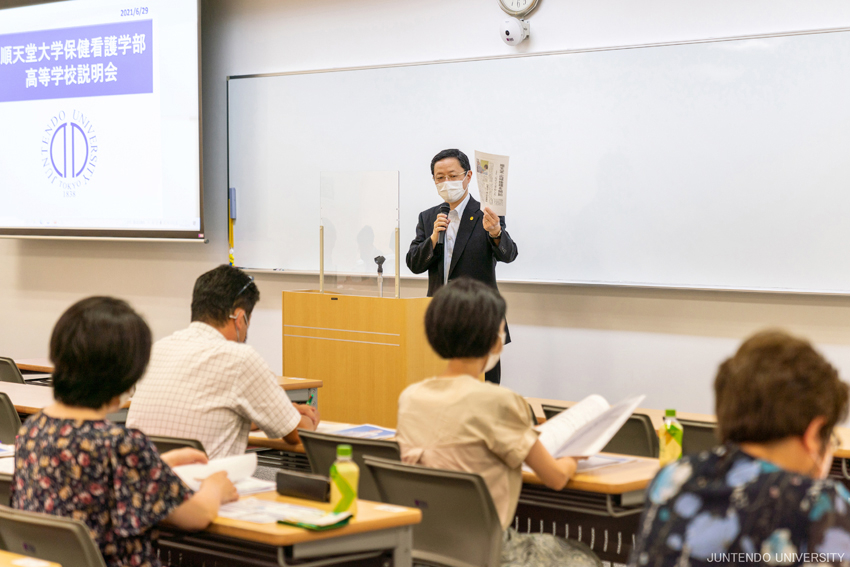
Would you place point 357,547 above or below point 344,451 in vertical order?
below

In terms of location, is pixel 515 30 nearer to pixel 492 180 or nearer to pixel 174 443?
pixel 492 180

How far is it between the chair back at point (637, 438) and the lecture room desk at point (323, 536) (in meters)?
1.15

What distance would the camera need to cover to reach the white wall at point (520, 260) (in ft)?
14.7

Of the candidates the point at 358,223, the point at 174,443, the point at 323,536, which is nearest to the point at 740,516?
the point at 323,536


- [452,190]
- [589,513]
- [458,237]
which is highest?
[452,190]

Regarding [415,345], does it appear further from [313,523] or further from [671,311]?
[313,523]

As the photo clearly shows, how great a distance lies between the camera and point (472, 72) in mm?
5137

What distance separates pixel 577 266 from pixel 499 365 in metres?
0.73

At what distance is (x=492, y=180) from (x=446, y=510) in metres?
2.33

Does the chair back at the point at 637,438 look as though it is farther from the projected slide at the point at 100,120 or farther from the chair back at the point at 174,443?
the projected slide at the point at 100,120

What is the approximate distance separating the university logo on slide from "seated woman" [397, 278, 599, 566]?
494 cm

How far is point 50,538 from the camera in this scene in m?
1.62

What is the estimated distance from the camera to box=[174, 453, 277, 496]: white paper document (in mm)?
1809

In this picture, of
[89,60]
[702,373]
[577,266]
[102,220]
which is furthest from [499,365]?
[89,60]
